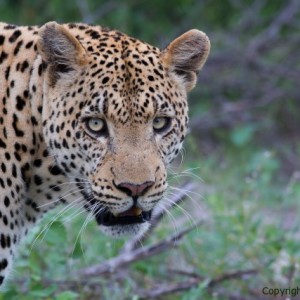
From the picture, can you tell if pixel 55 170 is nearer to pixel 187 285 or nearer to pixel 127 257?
pixel 127 257

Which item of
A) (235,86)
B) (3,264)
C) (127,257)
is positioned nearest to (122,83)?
(3,264)

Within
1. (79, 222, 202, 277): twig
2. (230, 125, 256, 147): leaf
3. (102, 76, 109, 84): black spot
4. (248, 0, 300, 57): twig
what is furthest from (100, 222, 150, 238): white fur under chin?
(248, 0, 300, 57): twig

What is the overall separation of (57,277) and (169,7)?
688cm

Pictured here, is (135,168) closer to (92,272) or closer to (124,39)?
(124,39)

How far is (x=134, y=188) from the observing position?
4.77 meters

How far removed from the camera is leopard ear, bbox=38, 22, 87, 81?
4891mm

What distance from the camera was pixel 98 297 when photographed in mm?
6691

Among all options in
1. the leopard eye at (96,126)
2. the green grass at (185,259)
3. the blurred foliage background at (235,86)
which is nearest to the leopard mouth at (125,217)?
the leopard eye at (96,126)

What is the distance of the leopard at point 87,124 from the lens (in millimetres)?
4863

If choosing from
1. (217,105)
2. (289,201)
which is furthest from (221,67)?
(289,201)

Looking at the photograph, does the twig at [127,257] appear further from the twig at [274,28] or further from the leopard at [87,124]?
the twig at [274,28]

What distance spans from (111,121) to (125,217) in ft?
1.71

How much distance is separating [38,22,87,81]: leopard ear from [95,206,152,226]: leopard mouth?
2.49 feet

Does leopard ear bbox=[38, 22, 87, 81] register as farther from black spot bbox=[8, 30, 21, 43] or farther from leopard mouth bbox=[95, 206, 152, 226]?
leopard mouth bbox=[95, 206, 152, 226]
